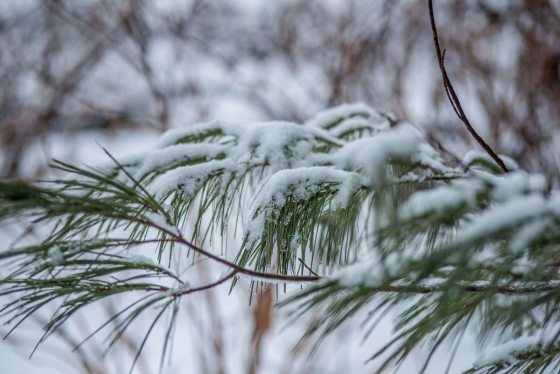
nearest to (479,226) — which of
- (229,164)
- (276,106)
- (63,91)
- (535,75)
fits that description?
(229,164)

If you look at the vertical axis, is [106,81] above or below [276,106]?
above

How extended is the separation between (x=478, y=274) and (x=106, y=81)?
261cm

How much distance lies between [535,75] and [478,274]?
1.48 metres

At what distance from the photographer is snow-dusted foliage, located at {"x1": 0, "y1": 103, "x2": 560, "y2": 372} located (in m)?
0.32

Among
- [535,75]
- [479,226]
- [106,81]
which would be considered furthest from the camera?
[106,81]

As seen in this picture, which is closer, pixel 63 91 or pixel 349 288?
pixel 349 288

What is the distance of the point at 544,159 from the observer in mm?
1575

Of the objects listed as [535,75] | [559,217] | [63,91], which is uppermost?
[63,91]

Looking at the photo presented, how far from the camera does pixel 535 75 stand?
1690mm

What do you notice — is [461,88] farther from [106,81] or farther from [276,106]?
[106,81]

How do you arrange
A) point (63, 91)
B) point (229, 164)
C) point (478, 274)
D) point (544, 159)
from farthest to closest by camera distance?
1. point (63, 91)
2. point (544, 159)
3. point (229, 164)
4. point (478, 274)

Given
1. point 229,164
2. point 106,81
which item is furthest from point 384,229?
point 106,81

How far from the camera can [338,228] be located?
21.1 inches

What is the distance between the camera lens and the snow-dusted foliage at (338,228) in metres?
0.32
